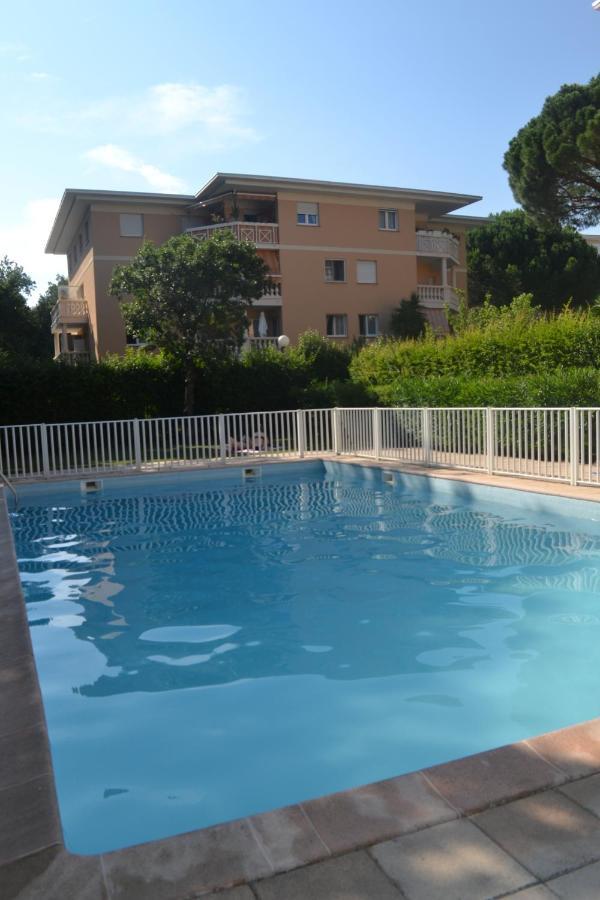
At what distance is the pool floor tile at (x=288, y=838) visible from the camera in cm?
220

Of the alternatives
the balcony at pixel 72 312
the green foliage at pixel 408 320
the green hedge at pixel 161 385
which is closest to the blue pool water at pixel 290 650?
the green hedge at pixel 161 385

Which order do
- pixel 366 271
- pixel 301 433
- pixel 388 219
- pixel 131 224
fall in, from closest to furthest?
pixel 301 433 → pixel 131 224 → pixel 366 271 → pixel 388 219

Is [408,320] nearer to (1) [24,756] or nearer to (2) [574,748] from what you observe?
(2) [574,748]

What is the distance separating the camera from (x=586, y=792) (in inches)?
97.7

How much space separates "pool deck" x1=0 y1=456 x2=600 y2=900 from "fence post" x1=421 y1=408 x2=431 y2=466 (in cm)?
1006

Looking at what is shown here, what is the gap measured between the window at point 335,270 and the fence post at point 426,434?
64.3ft

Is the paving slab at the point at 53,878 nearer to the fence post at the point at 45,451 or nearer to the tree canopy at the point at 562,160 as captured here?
the fence post at the point at 45,451

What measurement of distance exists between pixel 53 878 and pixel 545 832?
5.14 ft

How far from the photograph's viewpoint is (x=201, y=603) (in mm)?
6438

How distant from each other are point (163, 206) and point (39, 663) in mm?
27106

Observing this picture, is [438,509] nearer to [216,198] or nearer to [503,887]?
[503,887]

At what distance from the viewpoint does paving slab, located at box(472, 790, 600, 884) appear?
2.13 m

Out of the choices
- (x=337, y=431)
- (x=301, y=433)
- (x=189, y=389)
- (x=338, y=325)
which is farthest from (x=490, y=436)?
(x=338, y=325)

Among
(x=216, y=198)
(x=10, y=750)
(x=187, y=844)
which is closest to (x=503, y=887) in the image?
(x=187, y=844)
